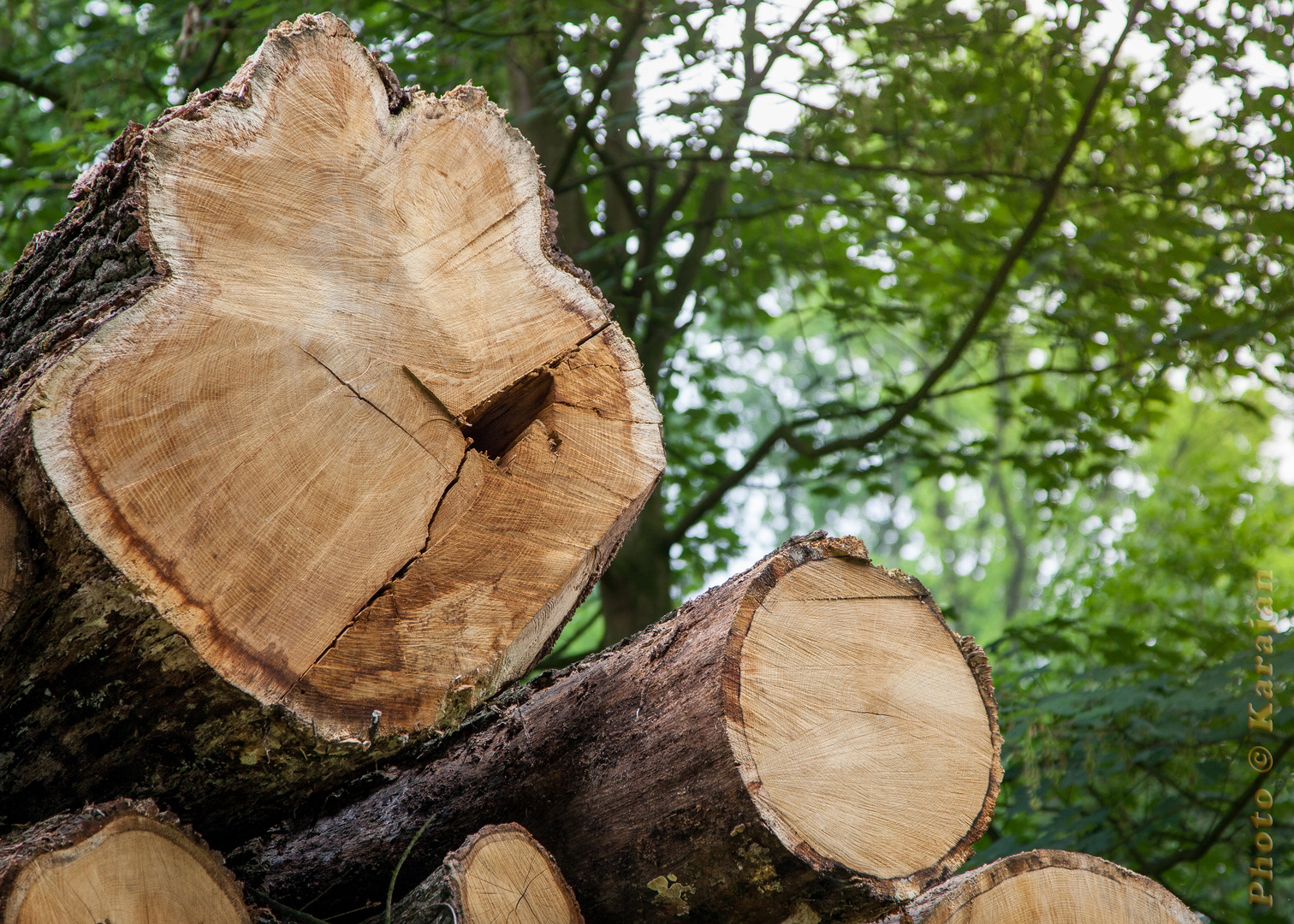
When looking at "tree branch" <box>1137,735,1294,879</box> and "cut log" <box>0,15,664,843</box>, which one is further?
"tree branch" <box>1137,735,1294,879</box>

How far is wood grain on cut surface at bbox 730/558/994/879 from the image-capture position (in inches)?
51.0

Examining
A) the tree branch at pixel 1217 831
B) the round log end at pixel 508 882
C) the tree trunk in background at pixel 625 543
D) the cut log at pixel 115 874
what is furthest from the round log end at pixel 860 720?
the tree trunk in background at pixel 625 543

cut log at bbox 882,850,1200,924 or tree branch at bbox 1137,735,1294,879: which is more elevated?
cut log at bbox 882,850,1200,924

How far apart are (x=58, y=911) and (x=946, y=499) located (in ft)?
63.7

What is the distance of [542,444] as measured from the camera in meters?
1.47

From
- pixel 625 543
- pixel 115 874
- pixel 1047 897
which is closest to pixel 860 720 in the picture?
pixel 1047 897

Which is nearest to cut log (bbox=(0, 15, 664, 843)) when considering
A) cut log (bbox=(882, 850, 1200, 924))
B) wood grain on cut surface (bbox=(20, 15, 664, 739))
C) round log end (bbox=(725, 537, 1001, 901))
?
wood grain on cut surface (bbox=(20, 15, 664, 739))

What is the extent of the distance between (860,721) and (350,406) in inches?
34.5

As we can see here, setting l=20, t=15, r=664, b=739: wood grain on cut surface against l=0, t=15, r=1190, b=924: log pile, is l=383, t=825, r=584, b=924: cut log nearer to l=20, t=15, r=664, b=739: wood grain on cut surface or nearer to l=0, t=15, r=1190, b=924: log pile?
l=0, t=15, r=1190, b=924: log pile

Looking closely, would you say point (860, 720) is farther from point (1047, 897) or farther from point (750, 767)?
point (1047, 897)

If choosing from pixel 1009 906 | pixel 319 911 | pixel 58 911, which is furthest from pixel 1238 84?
pixel 58 911

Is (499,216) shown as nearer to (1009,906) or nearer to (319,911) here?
(319,911)

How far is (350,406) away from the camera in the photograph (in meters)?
1.32

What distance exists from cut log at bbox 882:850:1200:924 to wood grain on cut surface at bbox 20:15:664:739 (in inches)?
29.6
